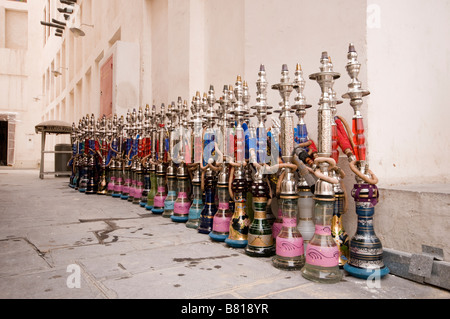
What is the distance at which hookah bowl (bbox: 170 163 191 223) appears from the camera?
253 centimetres

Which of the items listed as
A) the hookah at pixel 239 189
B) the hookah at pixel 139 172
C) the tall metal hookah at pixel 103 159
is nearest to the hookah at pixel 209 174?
the hookah at pixel 239 189

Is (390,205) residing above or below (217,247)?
above

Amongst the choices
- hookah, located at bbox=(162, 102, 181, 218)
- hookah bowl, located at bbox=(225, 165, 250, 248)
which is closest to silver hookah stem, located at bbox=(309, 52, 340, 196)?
hookah bowl, located at bbox=(225, 165, 250, 248)

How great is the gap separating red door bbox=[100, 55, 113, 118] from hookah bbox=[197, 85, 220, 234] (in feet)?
15.2

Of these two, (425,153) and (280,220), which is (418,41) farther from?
(280,220)

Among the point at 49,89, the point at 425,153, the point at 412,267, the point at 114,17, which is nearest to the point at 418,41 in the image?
the point at 425,153

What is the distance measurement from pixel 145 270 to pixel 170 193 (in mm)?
1352

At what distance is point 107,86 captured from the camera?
6.66 metres

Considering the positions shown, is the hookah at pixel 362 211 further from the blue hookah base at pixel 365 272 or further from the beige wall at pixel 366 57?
the beige wall at pixel 366 57

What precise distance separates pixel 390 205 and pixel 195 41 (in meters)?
2.96

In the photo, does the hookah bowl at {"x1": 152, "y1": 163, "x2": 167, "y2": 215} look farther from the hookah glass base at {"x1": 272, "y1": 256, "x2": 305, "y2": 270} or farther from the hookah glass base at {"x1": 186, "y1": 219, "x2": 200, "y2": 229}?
the hookah glass base at {"x1": 272, "y1": 256, "x2": 305, "y2": 270}

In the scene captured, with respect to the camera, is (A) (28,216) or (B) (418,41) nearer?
(B) (418,41)

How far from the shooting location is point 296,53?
2.13 metres

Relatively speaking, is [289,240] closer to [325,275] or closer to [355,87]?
[325,275]
